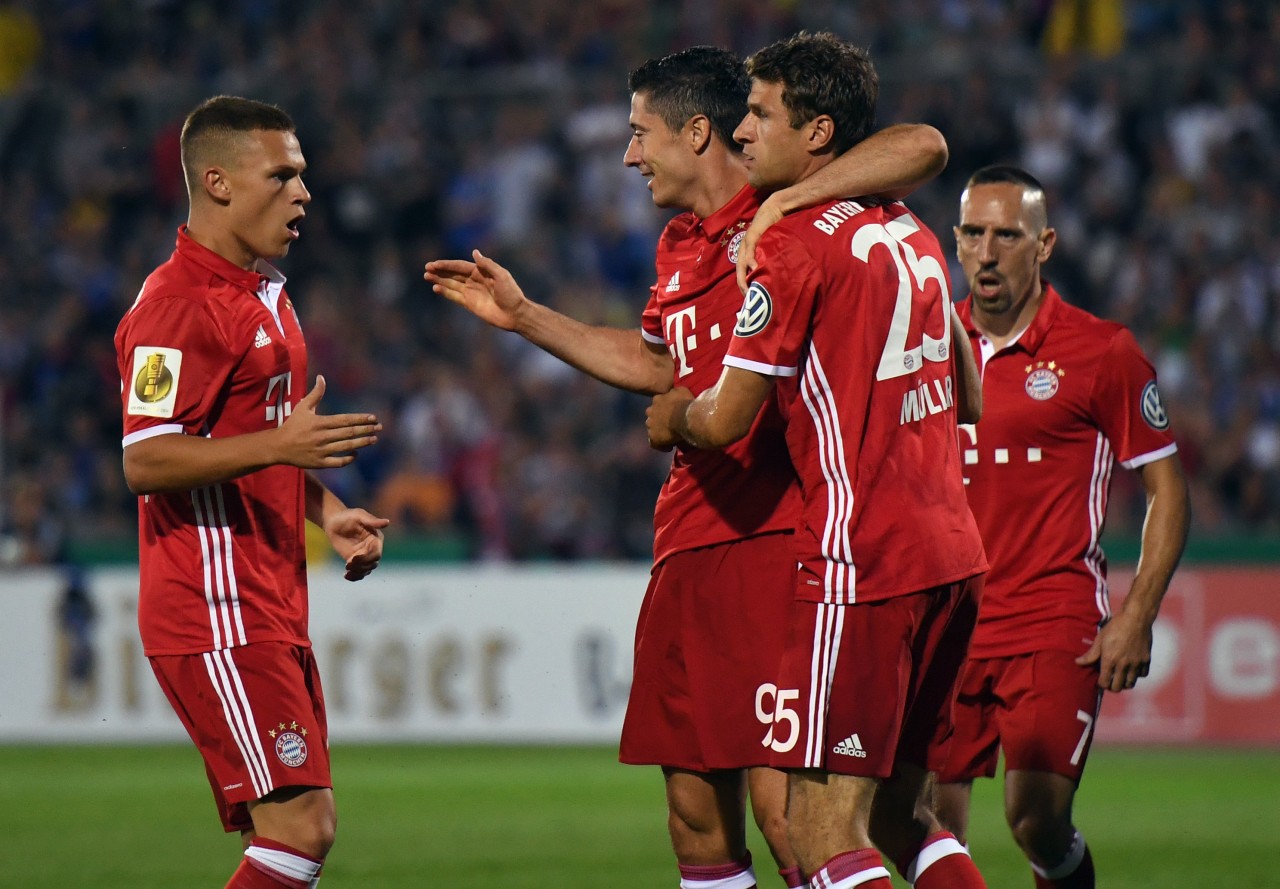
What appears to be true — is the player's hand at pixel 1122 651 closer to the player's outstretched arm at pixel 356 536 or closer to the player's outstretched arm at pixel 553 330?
the player's outstretched arm at pixel 553 330

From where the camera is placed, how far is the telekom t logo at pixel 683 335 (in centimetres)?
517

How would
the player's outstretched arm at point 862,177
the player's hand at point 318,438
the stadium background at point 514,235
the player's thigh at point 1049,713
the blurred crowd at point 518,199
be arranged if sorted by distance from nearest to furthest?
the player's outstretched arm at point 862,177 → the player's hand at point 318,438 → the player's thigh at point 1049,713 → the stadium background at point 514,235 → the blurred crowd at point 518,199

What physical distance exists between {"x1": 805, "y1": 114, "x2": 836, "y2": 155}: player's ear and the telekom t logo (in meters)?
0.68

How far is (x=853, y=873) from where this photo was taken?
4270mm

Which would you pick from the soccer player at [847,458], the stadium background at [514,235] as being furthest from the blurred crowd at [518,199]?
the soccer player at [847,458]

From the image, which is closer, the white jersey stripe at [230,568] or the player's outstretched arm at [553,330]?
the white jersey stripe at [230,568]

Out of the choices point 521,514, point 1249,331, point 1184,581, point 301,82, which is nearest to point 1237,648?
point 1184,581

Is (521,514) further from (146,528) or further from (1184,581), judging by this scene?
(146,528)

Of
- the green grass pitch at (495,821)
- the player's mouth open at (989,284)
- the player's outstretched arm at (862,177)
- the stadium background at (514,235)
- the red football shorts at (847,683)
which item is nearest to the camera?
the red football shorts at (847,683)

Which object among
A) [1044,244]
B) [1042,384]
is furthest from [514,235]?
[1042,384]

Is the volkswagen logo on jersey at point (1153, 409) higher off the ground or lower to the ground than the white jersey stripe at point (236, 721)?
higher

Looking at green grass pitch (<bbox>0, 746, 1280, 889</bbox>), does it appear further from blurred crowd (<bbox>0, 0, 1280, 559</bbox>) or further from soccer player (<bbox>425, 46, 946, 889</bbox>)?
soccer player (<bbox>425, 46, 946, 889</bbox>)

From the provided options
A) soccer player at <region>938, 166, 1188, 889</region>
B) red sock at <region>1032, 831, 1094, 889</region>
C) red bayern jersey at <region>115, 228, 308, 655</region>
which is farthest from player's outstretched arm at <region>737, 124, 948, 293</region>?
red sock at <region>1032, 831, 1094, 889</region>

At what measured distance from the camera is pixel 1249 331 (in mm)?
15383
